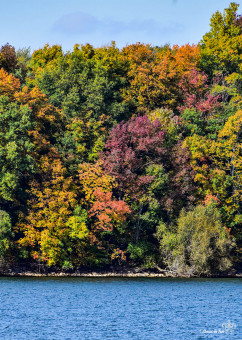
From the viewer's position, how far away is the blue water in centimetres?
2850

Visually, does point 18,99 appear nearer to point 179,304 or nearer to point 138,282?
point 138,282

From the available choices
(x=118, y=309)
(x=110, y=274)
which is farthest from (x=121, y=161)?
Result: (x=118, y=309)

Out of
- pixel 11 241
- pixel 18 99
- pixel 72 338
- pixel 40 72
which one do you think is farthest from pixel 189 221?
pixel 72 338

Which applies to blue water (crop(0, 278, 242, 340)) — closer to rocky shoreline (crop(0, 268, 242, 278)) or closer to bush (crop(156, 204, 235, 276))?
bush (crop(156, 204, 235, 276))

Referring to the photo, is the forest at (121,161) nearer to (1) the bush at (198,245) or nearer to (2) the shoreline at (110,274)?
(1) the bush at (198,245)

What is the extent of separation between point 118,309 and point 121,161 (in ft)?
85.6

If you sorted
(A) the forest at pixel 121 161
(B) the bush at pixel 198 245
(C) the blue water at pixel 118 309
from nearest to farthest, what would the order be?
1. (C) the blue water at pixel 118 309
2. (B) the bush at pixel 198 245
3. (A) the forest at pixel 121 161

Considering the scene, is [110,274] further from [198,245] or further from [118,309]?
[118,309]

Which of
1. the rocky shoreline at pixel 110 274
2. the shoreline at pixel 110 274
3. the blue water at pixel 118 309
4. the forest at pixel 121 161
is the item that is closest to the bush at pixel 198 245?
the forest at pixel 121 161

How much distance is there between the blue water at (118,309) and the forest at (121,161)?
5487 mm

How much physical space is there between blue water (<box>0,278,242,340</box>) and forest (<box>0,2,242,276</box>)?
5.49m

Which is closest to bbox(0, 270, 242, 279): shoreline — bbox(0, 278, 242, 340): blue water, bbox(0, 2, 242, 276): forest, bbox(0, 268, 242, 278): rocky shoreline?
bbox(0, 268, 242, 278): rocky shoreline

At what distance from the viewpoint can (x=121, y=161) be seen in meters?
60.2

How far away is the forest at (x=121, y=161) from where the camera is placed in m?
56.7
